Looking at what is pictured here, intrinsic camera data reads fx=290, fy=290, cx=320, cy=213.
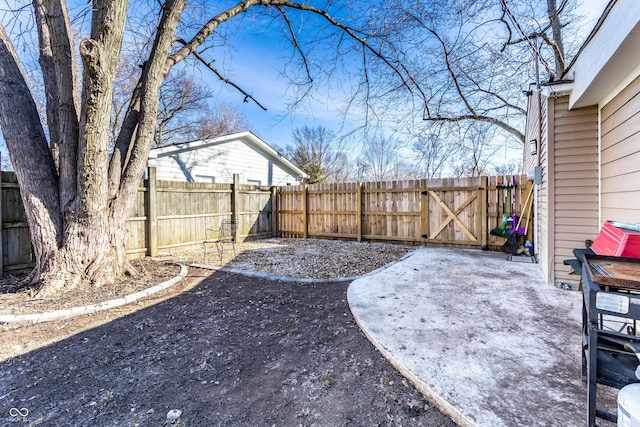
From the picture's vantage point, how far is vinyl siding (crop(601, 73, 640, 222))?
8.13ft

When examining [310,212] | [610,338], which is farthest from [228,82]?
[610,338]

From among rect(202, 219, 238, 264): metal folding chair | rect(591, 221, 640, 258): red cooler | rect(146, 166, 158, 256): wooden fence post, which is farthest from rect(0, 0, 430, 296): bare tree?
rect(591, 221, 640, 258): red cooler

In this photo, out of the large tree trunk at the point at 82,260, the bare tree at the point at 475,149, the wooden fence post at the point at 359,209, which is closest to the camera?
the large tree trunk at the point at 82,260

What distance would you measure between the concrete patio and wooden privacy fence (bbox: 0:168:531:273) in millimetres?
2680

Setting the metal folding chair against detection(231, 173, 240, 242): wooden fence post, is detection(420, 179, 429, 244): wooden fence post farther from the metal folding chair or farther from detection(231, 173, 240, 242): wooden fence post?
detection(231, 173, 240, 242): wooden fence post

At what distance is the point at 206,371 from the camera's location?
2.19 meters

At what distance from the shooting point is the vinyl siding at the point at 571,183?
346 centimetres

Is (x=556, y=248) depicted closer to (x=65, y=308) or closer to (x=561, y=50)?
(x=65, y=308)

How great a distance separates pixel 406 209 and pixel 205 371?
6.39 m

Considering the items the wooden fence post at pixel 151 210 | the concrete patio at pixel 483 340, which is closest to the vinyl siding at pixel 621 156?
the concrete patio at pixel 483 340

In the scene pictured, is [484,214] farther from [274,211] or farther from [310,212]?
[274,211]

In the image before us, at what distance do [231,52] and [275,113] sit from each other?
5.36 feet

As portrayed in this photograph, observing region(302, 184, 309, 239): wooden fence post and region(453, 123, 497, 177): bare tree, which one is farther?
region(453, 123, 497, 177): bare tree

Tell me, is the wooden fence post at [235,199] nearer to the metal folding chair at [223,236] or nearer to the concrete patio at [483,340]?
the metal folding chair at [223,236]
